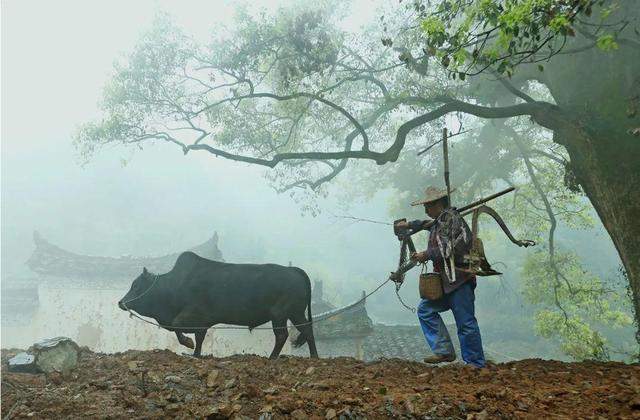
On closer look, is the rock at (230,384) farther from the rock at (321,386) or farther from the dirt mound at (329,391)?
the rock at (321,386)

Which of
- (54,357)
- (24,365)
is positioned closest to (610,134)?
(54,357)

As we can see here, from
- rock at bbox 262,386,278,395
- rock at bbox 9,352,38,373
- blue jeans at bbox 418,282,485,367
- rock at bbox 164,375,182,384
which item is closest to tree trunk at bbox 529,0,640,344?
blue jeans at bbox 418,282,485,367

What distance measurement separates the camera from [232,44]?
11859mm

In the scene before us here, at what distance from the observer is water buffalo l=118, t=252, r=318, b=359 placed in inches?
346

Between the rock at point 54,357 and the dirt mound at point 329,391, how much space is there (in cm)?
34

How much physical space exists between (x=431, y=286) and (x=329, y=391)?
2120 millimetres

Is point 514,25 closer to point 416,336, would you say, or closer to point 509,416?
point 509,416

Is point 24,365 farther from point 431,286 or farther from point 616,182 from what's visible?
point 616,182

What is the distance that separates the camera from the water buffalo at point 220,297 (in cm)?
879

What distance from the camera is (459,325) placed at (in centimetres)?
595

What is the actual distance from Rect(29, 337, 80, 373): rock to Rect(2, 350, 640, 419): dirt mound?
1.11 ft

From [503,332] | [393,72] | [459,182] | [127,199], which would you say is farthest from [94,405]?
[127,199]

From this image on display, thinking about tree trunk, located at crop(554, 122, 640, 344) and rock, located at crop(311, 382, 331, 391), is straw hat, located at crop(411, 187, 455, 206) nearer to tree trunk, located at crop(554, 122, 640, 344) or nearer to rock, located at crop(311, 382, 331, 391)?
rock, located at crop(311, 382, 331, 391)

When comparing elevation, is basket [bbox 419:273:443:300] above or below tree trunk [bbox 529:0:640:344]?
below
